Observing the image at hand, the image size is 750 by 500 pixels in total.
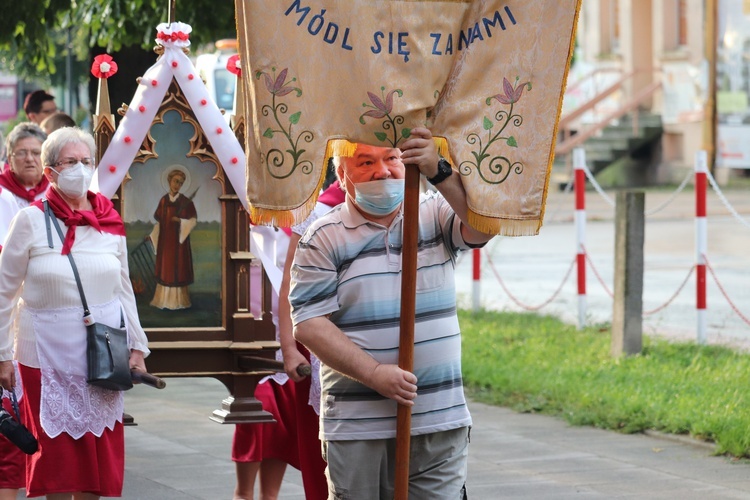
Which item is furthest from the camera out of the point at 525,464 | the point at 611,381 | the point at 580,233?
the point at 580,233

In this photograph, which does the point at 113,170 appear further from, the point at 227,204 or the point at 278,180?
the point at 278,180

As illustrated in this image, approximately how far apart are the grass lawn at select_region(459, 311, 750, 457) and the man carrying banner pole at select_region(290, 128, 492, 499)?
3768 mm

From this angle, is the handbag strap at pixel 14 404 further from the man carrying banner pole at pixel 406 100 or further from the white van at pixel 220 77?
the white van at pixel 220 77

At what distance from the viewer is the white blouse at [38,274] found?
5.75 metres

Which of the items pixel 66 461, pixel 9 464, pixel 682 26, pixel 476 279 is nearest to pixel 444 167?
pixel 66 461

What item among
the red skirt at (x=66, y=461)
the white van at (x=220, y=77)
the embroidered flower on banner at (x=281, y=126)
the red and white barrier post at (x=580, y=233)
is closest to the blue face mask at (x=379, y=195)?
the embroidered flower on banner at (x=281, y=126)

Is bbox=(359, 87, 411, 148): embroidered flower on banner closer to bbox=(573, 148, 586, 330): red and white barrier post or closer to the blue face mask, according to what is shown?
the blue face mask

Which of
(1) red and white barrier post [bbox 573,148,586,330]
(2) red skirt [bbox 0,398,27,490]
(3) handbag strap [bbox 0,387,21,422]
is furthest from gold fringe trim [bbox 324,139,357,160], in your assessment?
(1) red and white barrier post [bbox 573,148,586,330]

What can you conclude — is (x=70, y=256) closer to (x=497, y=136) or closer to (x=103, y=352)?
(x=103, y=352)

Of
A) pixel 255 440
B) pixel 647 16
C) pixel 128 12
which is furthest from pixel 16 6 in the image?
pixel 647 16

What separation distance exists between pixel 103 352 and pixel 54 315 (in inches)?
10.3

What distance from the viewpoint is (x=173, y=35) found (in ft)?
21.6

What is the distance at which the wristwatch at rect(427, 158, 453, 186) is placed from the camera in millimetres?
4376

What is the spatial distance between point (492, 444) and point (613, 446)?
73 centimetres
